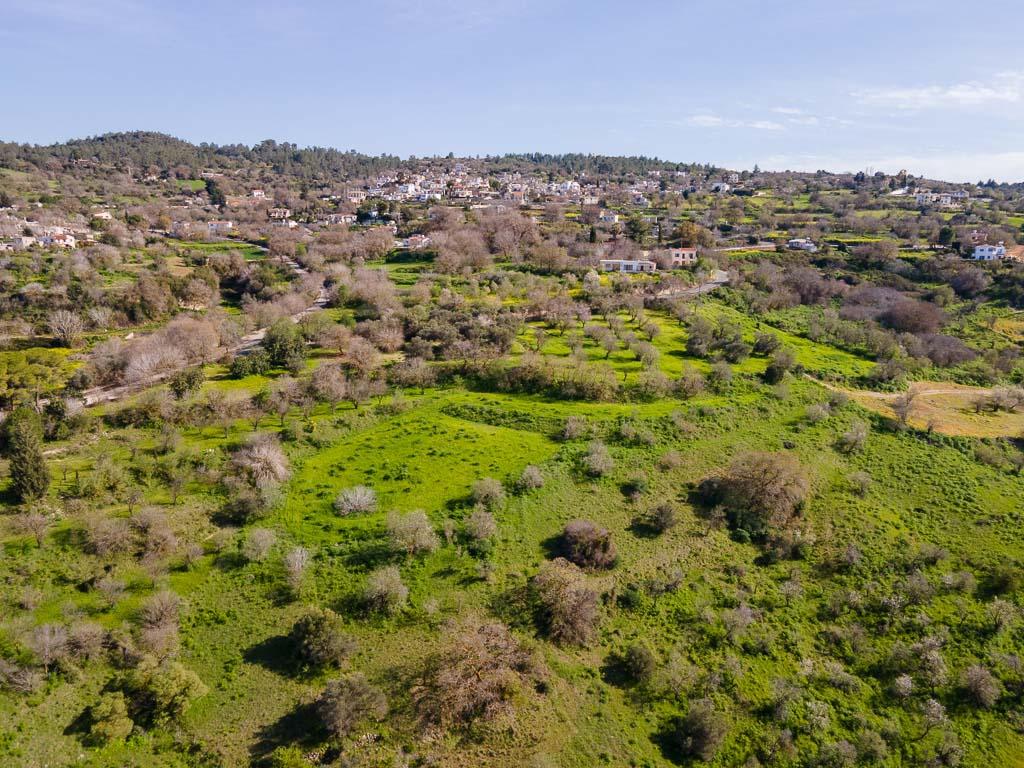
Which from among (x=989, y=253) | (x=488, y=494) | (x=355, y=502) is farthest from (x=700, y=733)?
(x=989, y=253)

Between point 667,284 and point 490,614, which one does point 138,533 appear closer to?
point 490,614

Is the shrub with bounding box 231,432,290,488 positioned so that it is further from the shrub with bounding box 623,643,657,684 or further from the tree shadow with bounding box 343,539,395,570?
the shrub with bounding box 623,643,657,684

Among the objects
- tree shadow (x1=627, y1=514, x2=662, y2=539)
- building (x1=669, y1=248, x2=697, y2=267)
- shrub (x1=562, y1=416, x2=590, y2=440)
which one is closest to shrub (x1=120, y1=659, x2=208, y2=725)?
tree shadow (x1=627, y1=514, x2=662, y2=539)

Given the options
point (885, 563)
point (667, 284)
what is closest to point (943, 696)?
point (885, 563)

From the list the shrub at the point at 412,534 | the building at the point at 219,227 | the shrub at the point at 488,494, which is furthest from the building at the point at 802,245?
the building at the point at 219,227

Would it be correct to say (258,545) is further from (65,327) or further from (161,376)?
(65,327)
